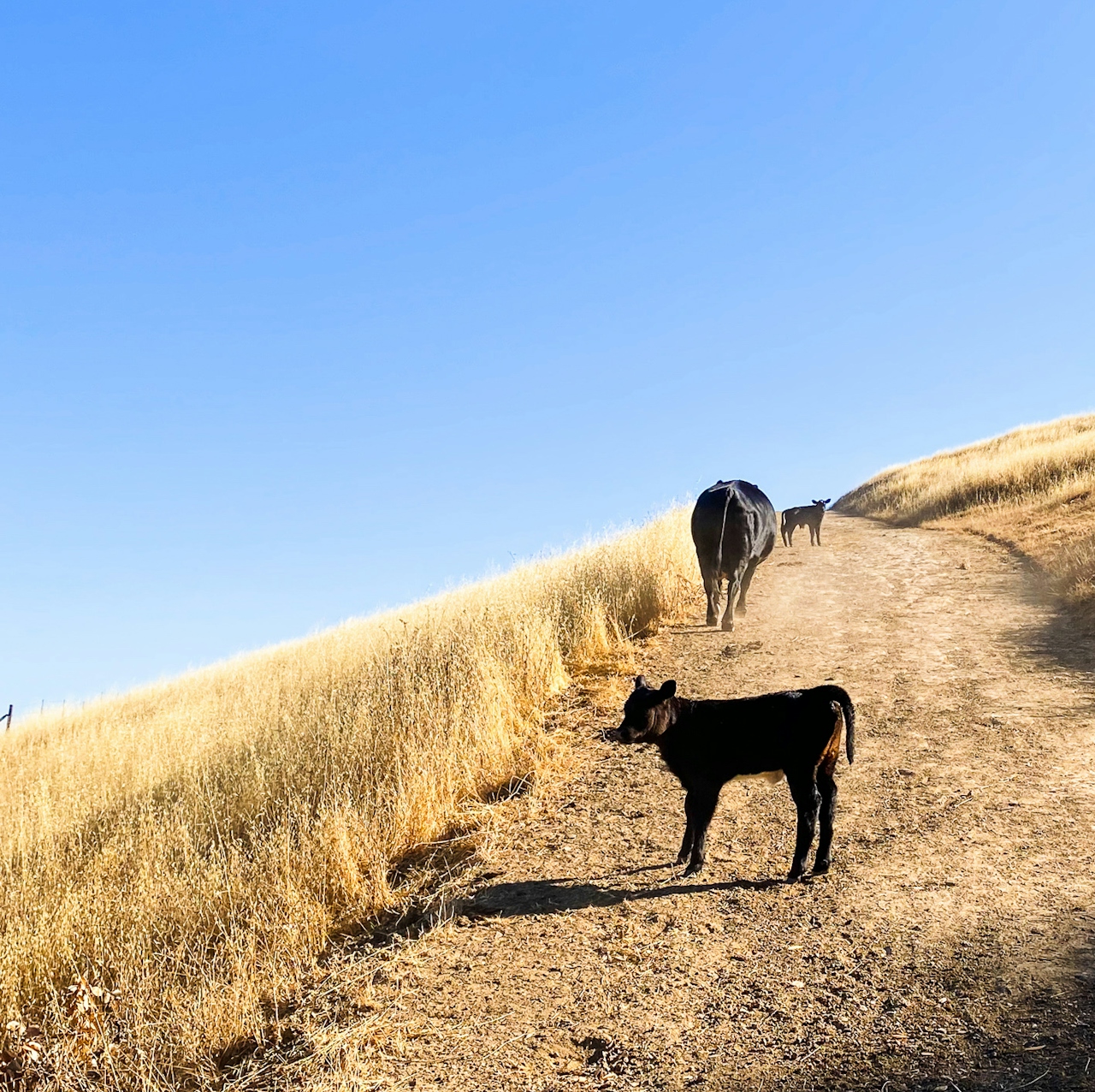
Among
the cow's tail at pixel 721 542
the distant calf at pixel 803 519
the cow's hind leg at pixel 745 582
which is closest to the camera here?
the cow's tail at pixel 721 542

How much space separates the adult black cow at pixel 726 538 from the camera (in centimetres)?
1134

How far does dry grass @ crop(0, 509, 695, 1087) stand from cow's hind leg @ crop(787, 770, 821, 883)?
2545 millimetres

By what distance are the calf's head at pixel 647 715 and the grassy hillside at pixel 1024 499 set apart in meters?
8.49

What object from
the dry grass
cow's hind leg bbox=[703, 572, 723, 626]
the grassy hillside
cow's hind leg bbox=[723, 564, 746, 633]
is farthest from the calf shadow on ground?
the grassy hillside

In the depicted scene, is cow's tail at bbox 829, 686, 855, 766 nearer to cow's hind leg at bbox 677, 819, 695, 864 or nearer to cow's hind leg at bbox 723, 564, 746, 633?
cow's hind leg at bbox 677, 819, 695, 864

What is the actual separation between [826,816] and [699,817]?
760 mm

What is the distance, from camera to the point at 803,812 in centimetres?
532

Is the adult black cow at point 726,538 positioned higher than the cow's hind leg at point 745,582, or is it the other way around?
the adult black cow at point 726,538

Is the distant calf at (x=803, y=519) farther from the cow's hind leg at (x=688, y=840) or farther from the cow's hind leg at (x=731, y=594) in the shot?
the cow's hind leg at (x=688, y=840)

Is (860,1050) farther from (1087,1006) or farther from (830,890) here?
(830,890)

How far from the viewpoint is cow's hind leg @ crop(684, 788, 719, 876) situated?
5.55 meters

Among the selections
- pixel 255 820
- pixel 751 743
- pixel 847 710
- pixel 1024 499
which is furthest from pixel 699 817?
pixel 1024 499

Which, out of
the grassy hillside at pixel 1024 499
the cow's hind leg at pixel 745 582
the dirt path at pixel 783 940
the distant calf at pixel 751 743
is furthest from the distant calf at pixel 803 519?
the distant calf at pixel 751 743

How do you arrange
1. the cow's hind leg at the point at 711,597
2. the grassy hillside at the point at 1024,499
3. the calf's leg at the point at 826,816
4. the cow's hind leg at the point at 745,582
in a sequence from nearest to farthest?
the calf's leg at the point at 826,816 < the cow's hind leg at the point at 711,597 < the cow's hind leg at the point at 745,582 < the grassy hillside at the point at 1024,499
